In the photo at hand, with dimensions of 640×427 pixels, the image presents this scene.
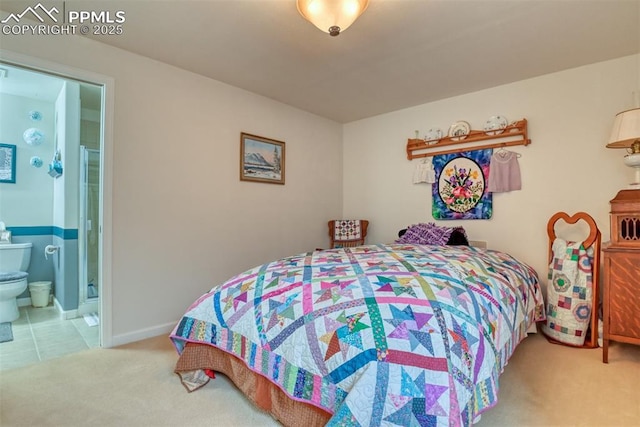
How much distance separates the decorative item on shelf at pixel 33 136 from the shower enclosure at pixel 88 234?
745mm

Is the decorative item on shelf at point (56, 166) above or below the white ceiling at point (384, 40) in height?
below

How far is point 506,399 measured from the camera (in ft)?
5.57

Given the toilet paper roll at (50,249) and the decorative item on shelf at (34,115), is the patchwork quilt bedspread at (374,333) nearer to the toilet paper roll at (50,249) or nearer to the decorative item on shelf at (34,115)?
the toilet paper roll at (50,249)

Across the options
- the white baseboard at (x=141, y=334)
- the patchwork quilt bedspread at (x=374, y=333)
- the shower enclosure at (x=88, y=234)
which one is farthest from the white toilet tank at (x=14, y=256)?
the patchwork quilt bedspread at (x=374, y=333)

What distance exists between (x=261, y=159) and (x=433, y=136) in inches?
77.2

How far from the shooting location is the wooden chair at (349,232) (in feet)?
13.2

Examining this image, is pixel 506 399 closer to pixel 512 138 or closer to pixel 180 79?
pixel 512 138

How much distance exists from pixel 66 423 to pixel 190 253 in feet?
5.05

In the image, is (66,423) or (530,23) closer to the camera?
(66,423)

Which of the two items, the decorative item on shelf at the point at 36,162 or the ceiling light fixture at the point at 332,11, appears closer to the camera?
the ceiling light fixture at the point at 332,11

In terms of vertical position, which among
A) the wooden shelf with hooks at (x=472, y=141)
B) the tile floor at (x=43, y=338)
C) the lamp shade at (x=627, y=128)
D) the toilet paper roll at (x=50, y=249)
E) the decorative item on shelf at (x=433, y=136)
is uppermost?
the decorative item on shelf at (x=433, y=136)

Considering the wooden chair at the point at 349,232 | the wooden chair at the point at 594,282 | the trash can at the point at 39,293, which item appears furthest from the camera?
the wooden chair at the point at 349,232

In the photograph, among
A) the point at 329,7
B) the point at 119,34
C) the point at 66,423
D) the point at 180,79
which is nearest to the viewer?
the point at 66,423

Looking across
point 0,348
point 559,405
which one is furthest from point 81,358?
point 559,405
